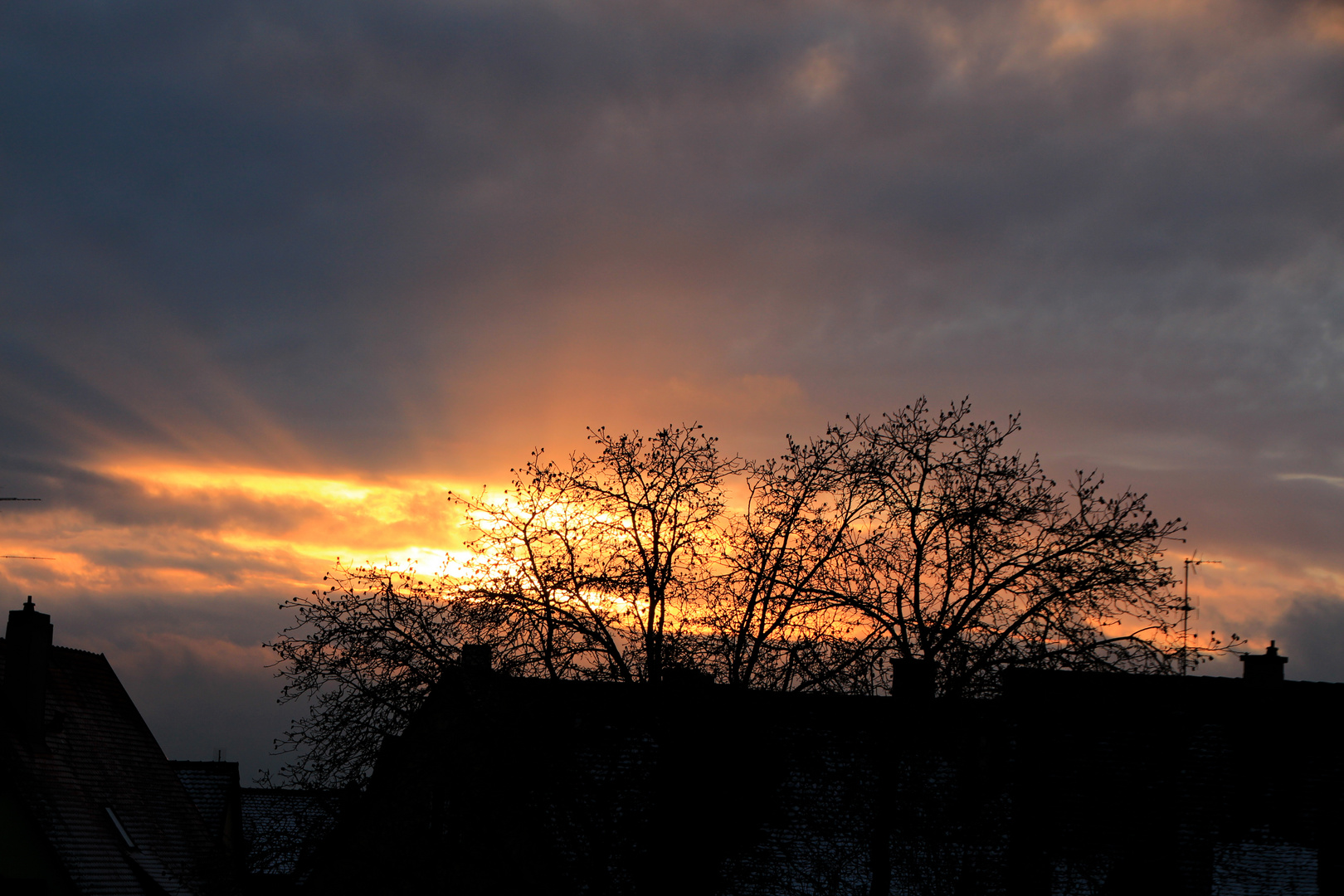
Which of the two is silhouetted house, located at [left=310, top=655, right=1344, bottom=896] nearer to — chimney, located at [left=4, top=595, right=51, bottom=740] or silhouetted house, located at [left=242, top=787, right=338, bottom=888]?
silhouetted house, located at [left=242, top=787, right=338, bottom=888]

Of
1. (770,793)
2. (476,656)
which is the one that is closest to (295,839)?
(476,656)

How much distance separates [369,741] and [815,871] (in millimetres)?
7070

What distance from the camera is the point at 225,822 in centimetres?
4019

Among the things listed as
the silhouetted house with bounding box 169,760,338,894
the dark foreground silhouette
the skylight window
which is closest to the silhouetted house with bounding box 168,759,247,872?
the skylight window

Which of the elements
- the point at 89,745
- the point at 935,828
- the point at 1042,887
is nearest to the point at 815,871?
the point at 935,828

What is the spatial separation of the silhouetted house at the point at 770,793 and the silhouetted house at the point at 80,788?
43.5 ft

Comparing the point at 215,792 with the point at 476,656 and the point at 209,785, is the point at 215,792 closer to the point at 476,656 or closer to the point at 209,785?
the point at 209,785

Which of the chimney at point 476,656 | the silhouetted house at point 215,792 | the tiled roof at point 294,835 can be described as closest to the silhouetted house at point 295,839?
the tiled roof at point 294,835

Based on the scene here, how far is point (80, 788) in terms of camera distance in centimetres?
3123

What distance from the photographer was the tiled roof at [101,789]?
94.2ft

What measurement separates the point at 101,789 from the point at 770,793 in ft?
79.7

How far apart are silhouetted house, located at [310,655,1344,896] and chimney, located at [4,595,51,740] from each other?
63.5ft

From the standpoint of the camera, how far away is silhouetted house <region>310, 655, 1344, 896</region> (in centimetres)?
1578

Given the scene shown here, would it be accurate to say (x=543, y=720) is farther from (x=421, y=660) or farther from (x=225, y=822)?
(x=225, y=822)
